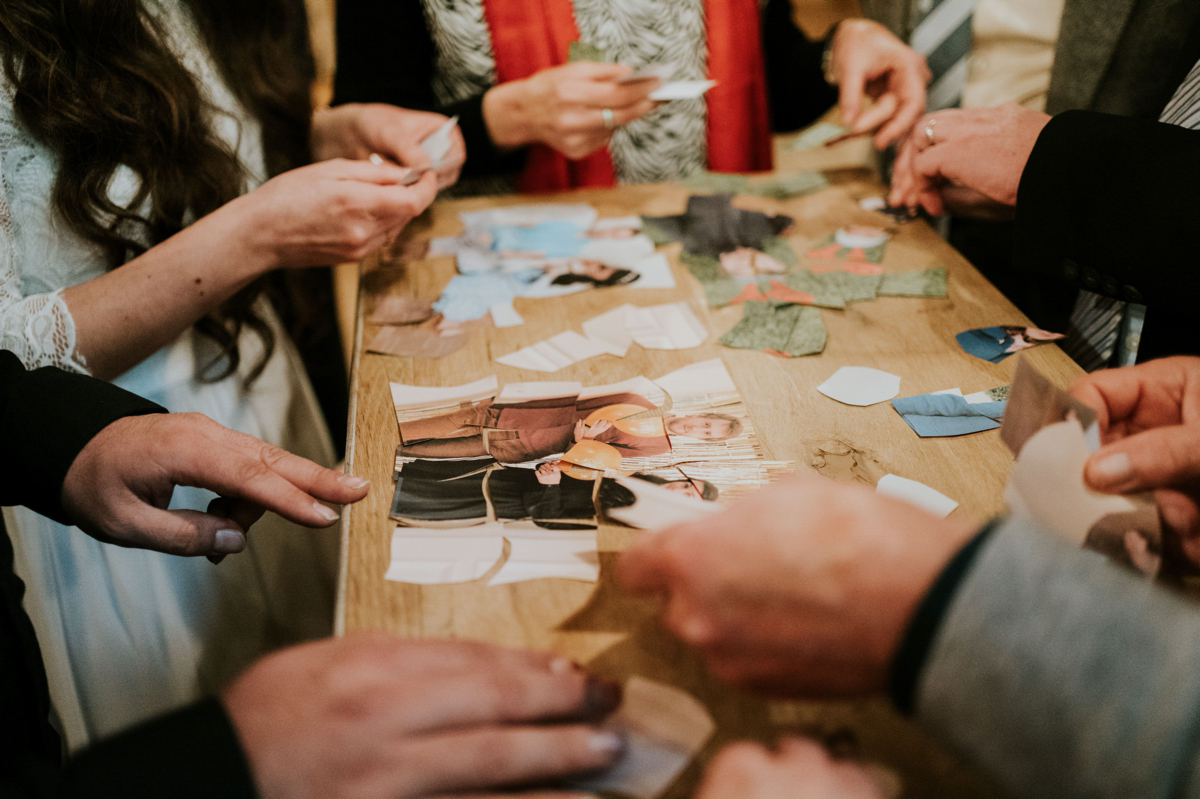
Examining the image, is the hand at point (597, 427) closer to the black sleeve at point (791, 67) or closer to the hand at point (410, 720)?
the hand at point (410, 720)

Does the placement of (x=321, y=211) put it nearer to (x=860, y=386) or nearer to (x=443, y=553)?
(x=443, y=553)

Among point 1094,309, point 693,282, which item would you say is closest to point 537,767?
point 693,282

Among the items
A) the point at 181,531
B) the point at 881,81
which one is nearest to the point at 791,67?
the point at 881,81

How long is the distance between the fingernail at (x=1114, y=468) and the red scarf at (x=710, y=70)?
3.64 feet

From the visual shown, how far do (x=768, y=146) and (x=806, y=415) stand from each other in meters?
1.11

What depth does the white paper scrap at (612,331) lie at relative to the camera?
938 mm

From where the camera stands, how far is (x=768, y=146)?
66.8 inches

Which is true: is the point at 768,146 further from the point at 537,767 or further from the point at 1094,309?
the point at 537,767

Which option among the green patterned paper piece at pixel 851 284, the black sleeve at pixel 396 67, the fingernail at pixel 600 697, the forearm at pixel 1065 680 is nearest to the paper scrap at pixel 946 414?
the green patterned paper piece at pixel 851 284

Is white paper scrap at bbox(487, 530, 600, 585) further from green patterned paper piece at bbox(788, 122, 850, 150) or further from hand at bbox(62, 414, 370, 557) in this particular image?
green patterned paper piece at bbox(788, 122, 850, 150)

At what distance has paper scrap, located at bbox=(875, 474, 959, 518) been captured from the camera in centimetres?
66

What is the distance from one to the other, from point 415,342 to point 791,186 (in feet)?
2.66

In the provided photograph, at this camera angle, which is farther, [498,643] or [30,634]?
[30,634]

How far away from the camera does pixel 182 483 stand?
0.70 metres
